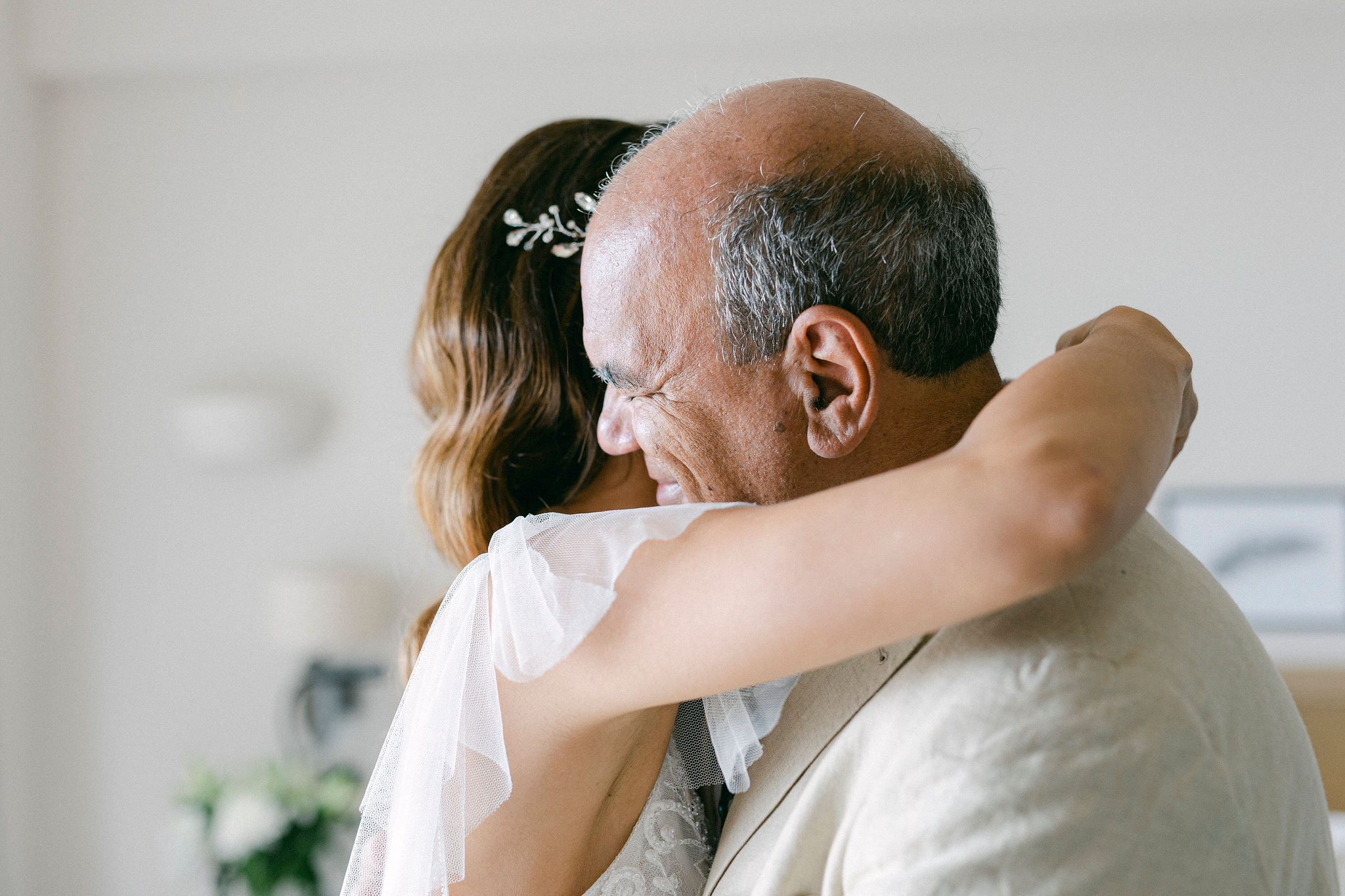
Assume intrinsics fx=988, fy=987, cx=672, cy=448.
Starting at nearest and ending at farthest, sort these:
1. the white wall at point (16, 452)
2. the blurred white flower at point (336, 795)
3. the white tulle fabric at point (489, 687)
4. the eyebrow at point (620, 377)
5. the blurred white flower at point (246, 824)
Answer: the white tulle fabric at point (489, 687)
the eyebrow at point (620, 377)
the blurred white flower at point (246, 824)
the blurred white flower at point (336, 795)
the white wall at point (16, 452)

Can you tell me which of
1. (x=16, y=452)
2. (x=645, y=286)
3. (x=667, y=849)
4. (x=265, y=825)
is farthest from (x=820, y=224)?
(x=16, y=452)

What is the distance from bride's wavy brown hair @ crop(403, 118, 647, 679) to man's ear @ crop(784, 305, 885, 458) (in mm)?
551

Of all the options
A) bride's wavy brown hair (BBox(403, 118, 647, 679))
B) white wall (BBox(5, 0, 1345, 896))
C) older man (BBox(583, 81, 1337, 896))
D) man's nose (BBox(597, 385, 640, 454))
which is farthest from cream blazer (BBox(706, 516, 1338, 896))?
white wall (BBox(5, 0, 1345, 896))

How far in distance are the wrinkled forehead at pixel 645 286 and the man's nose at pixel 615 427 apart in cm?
8

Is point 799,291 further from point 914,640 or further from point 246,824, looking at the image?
point 246,824

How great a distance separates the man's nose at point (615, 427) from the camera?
3.14 feet

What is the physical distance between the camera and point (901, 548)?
0.52m

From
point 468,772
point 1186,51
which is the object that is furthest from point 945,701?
point 1186,51

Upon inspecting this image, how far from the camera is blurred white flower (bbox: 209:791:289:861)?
2.86 m

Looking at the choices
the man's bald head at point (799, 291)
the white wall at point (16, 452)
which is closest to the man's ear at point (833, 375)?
the man's bald head at point (799, 291)

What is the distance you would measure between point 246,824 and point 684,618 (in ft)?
9.12

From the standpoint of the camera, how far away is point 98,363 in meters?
3.69

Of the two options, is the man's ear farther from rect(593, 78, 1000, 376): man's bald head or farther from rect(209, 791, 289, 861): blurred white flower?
rect(209, 791, 289, 861): blurred white flower

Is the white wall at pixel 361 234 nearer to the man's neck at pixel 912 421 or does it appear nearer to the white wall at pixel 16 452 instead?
the white wall at pixel 16 452
